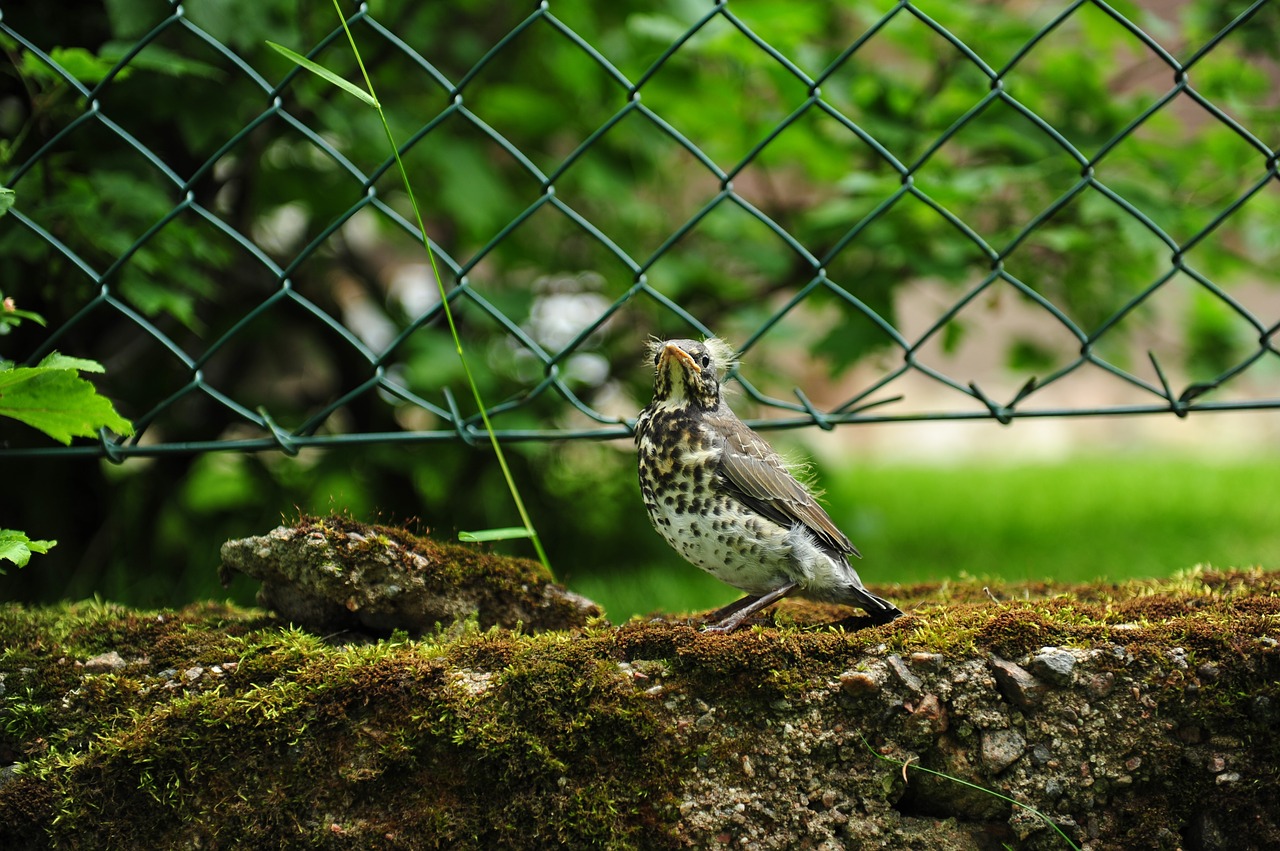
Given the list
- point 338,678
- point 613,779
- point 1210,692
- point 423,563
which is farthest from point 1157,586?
point 338,678

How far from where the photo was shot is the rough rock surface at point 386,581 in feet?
7.11

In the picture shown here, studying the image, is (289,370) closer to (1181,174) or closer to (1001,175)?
(1001,175)

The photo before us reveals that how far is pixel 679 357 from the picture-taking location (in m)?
2.46

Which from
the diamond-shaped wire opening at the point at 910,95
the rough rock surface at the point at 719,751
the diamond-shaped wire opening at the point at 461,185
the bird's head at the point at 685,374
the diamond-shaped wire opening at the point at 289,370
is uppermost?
→ the diamond-shaped wire opening at the point at 910,95

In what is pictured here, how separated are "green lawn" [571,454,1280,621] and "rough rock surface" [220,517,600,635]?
0.98 metres

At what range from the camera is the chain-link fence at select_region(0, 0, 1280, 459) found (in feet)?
8.82

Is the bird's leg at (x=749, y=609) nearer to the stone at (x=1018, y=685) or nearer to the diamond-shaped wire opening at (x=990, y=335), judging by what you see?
the stone at (x=1018, y=685)

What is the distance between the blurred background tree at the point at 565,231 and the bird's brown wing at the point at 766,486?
379 mm

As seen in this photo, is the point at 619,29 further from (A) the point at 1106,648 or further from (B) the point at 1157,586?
(A) the point at 1106,648

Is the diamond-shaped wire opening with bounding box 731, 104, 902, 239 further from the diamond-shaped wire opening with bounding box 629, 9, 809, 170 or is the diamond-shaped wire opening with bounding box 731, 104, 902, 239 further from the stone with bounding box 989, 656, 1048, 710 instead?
the stone with bounding box 989, 656, 1048, 710

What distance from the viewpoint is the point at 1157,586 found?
2.53 meters

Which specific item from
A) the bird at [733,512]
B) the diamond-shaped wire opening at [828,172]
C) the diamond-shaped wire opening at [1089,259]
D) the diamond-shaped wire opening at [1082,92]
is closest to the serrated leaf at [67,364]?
the bird at [733,512]

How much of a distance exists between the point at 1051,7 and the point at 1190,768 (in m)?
3.45

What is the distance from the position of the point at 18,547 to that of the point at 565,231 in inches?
136
